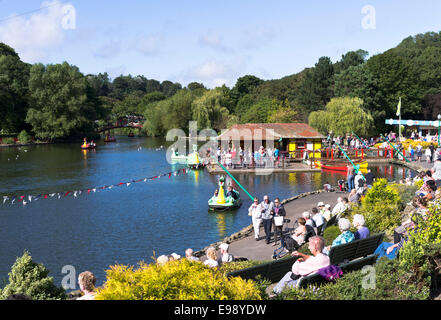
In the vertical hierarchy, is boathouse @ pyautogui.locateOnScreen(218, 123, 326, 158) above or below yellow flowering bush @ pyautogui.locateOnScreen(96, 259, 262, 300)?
above

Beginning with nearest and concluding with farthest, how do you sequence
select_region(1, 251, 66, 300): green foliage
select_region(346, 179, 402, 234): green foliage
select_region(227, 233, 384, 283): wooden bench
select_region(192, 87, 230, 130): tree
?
select_region(1, 251, 66, 300): green foliage, select_region(227, 233, 384, 283): wooden bench, select_region(346, 179, 402, 234): green foliage, select_region(192, 87, 230, 130): tree

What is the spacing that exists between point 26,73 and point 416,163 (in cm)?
7902

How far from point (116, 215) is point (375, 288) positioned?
1971cm

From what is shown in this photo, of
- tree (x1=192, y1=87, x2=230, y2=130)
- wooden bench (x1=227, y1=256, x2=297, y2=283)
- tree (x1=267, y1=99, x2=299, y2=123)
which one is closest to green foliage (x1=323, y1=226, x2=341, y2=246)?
wooden bench (x1=227, y1=256, x2=297, y2=283)

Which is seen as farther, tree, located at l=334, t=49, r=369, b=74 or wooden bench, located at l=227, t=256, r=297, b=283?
tree, located at l=334, t=49, r=369, b=74

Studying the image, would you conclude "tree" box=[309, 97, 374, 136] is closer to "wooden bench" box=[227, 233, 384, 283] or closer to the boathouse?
the boathouse

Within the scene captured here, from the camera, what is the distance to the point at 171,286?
6.28 meters

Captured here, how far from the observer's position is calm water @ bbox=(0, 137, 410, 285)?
62.2 ft

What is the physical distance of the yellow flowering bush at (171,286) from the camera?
6039 millimetres

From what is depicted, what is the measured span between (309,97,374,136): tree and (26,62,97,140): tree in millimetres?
48999

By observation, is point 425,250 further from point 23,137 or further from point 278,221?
point 23,137

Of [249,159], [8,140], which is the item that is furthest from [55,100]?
[249,159]

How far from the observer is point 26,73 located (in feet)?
304

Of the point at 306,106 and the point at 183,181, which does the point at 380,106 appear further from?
the point at 183,181
